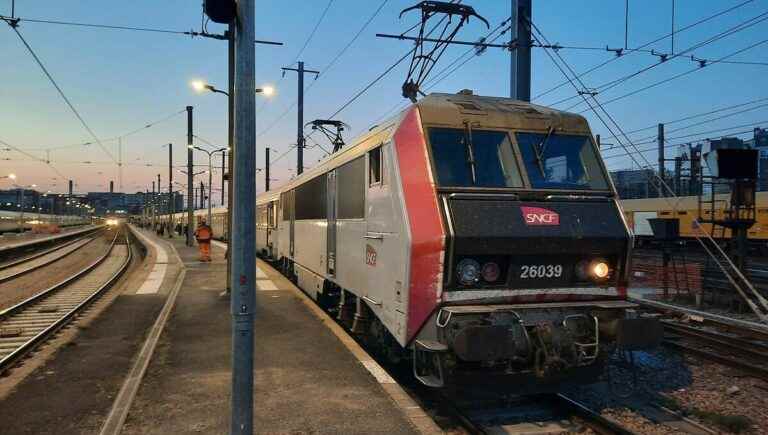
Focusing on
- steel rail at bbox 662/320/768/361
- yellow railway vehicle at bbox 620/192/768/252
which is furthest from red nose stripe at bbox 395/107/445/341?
yellow railway vehicle at bbox 620/192/768/252

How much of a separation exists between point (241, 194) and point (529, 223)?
10.1ft

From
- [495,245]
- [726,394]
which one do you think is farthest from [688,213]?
Answer: [495,245]

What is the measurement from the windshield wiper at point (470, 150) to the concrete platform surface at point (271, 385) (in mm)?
2472

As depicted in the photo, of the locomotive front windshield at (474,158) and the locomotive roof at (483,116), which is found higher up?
the locomotive roof at (483,116)

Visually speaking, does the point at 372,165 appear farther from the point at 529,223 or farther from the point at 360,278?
the point at 529,223

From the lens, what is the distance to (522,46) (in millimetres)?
12547

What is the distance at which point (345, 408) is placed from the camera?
18.4 ft

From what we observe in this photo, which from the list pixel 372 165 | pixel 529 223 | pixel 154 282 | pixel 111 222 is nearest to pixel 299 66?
pixel 154 282

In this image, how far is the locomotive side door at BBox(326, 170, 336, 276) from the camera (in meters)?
9.02

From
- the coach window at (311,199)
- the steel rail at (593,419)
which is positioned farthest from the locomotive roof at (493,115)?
the coach window at (311,199)

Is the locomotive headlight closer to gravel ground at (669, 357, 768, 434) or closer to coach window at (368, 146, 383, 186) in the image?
gravel ground at (669, 357, 768, 434)

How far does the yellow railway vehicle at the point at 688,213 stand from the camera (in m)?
26.1

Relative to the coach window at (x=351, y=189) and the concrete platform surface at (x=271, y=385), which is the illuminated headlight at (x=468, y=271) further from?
the coach window at (x=351, y=189)

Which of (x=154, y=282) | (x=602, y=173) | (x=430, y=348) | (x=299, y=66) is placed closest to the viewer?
(x=430, y=348)
